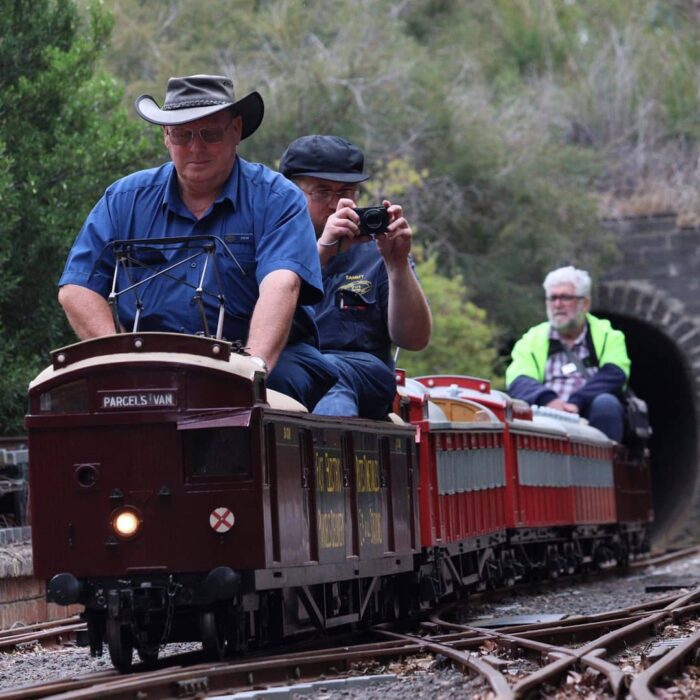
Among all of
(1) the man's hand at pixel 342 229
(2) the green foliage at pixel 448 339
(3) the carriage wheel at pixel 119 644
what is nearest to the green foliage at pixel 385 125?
(2) the green foliage at pixel 448 339

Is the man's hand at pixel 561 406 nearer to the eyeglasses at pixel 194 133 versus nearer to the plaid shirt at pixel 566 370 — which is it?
the plaid shirt at pixel 566 370

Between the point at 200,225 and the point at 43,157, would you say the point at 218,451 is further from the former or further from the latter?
the point at 43,157

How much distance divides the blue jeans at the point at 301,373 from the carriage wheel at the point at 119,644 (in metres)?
1.32

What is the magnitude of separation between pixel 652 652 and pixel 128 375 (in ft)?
9.58

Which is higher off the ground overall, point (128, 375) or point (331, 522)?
point (128, 375)

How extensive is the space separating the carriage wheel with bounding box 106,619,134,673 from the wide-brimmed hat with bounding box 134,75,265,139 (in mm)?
2246

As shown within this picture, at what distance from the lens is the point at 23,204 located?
16953 mm

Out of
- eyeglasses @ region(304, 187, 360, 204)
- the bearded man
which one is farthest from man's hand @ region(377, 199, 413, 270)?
the bearded man

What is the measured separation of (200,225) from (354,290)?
2.06 metres

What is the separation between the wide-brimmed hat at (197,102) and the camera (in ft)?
25.7

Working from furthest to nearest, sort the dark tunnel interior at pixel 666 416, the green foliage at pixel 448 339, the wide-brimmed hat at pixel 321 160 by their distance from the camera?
1. the dark tunnel interior at pixel 666 416
2. the green foliage at pixel 448 339
3. the wide-brimmed hat at pixel 321 160

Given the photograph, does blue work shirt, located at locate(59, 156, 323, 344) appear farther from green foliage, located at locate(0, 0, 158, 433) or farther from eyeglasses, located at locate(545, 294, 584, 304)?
eyeglasses, located at locate(545, 294, 584, 304)

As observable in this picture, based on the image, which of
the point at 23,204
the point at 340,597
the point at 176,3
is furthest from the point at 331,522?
the point at 176,3

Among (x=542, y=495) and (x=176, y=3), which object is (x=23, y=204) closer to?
(x=542, y=495)
